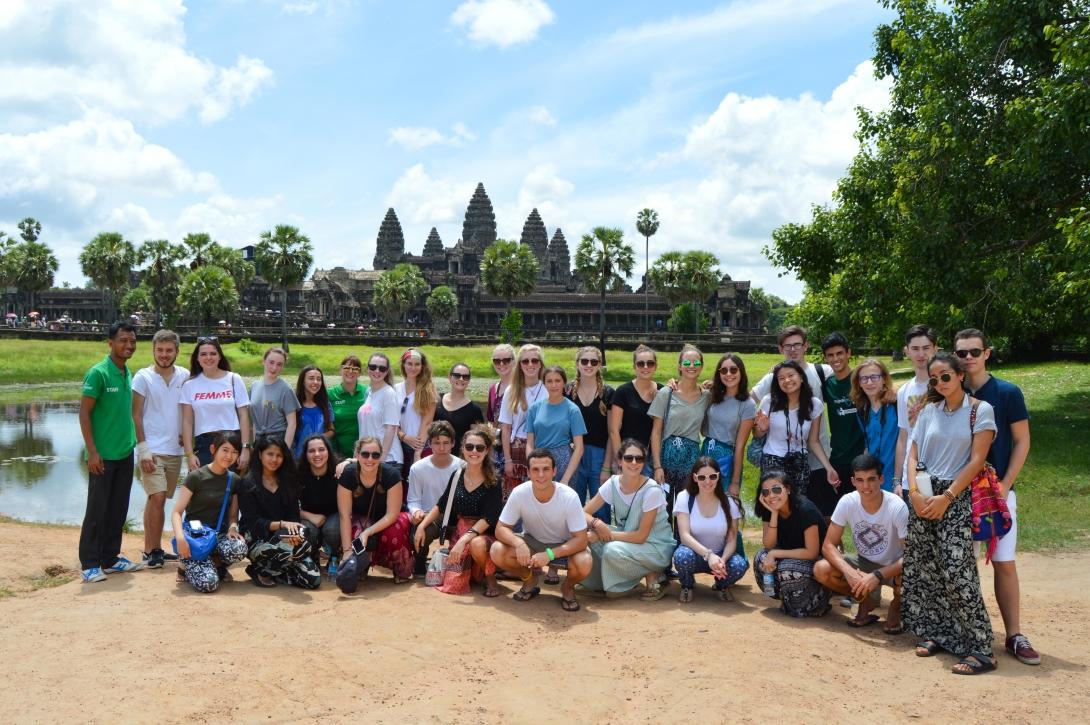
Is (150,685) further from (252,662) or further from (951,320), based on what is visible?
(951,320)

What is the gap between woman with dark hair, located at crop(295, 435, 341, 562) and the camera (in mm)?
7168

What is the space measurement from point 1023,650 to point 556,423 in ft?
12.0

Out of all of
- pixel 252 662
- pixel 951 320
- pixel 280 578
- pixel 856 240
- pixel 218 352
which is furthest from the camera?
pixel 856 240

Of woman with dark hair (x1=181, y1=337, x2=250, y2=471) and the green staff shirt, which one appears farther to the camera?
woman with dark hair (x1=181, y1=337, x2=250, y2=471)

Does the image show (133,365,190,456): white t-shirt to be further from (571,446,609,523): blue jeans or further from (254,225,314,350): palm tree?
(254,225,314,350): palm tree

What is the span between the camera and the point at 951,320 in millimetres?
15398

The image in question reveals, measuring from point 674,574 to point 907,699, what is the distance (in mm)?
2490

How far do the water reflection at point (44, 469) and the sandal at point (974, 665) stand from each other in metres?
10.8

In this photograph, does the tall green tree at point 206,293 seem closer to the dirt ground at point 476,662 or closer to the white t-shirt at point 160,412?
the white t-shirt at point 160,412

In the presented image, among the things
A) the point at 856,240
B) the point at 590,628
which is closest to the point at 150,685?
the point at 590,628

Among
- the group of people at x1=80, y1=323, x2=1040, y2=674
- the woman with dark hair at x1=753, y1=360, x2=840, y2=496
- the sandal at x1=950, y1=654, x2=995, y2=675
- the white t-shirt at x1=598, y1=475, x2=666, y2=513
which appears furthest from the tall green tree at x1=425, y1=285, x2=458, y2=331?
the sandal at x1=950, y1=654, x2=995, y2=675

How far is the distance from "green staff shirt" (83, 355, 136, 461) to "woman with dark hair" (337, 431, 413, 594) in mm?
1929

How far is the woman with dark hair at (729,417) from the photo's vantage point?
284 inches

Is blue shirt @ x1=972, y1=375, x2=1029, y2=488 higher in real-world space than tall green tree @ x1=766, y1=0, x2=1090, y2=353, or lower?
lower
